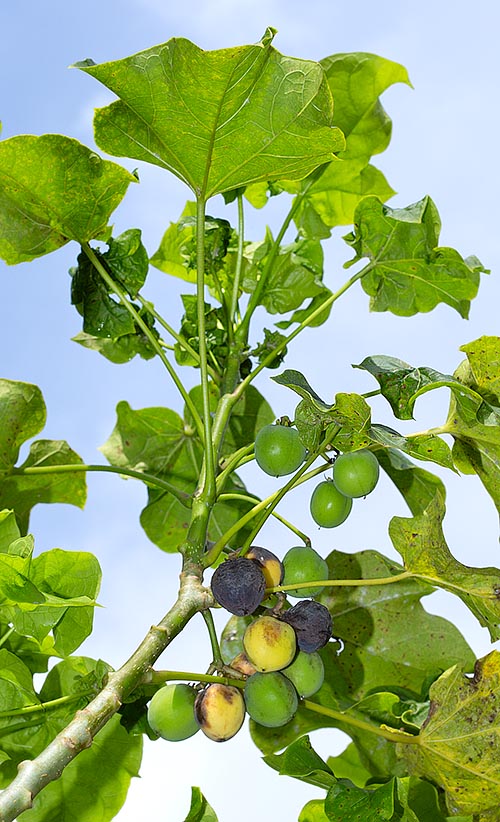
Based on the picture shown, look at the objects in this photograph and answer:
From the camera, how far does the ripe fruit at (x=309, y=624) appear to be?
1395 mm

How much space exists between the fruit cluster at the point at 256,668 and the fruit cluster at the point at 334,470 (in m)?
0.10

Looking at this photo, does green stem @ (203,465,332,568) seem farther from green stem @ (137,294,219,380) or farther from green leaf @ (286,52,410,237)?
green leaf @ (286,52,410,237)

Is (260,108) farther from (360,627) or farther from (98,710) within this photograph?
(360,627)

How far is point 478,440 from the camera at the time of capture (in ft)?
5.36

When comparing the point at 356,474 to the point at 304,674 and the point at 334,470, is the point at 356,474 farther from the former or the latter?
the point at 304,674

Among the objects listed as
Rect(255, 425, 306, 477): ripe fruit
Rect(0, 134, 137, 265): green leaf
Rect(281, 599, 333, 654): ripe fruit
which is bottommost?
Rect(281, 599, 333, 654): ripe fruit

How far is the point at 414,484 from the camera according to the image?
211 centimetres

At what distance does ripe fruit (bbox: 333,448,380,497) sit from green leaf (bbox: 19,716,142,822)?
77cm

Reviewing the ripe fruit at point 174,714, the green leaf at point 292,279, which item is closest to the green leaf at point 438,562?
the ripe fruit at point 174,714

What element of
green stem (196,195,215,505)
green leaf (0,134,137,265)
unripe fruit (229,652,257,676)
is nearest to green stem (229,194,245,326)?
green leaf (0,134,137,265)

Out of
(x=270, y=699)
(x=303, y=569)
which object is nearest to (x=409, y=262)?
(x=303, y=569)

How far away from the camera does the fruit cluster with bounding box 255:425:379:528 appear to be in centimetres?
141

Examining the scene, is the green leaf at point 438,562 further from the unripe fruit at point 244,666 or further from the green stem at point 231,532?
the unripe fruit at point 244,666

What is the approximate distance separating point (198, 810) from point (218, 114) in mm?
1271
